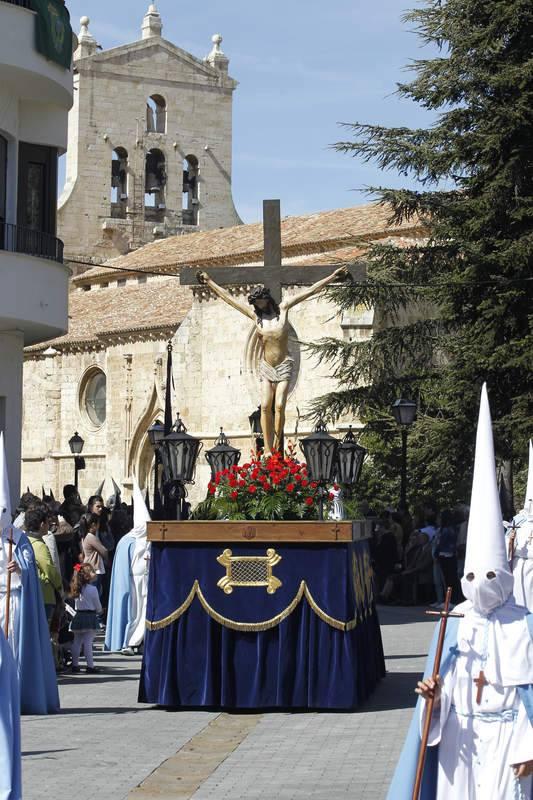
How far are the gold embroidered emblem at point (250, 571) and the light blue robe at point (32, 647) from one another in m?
1.47

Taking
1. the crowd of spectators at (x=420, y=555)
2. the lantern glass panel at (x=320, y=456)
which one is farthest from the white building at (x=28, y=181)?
the lantern glass panel at (x=320, y=456)

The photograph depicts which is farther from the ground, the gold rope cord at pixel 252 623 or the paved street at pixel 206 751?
the gold rope cord at pixel 252 623

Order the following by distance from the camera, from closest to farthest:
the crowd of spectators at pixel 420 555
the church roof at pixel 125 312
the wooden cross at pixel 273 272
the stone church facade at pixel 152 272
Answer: the wooden cross at pixel 273 272 → the crowd of spectators at pixel 420 555 → the stone church facade at pixel 152 272 → the church roof at pixel 125 312

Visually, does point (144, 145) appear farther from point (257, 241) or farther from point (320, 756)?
point (320, 756)

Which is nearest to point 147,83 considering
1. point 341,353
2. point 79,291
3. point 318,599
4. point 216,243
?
point 79,291

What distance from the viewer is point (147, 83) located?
8219 cm

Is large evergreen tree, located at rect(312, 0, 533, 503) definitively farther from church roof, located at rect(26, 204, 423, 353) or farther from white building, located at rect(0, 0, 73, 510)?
church roof, located at rect(26, 204, 423, 353)

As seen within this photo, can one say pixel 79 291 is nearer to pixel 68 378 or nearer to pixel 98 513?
pixel 68 378

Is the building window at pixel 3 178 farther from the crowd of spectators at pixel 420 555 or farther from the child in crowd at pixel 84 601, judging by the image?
the child in crowd at pixel 84 601

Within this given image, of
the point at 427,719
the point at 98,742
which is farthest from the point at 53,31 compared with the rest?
the point at 427,719

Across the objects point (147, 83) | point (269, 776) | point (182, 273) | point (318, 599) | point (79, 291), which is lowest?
point (269, 776)

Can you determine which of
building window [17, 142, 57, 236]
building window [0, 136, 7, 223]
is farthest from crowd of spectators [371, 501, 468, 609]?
building window [0, 136, 7, 223]

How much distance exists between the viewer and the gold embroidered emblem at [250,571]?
1299 cm

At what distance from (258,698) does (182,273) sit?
5.17 meters
